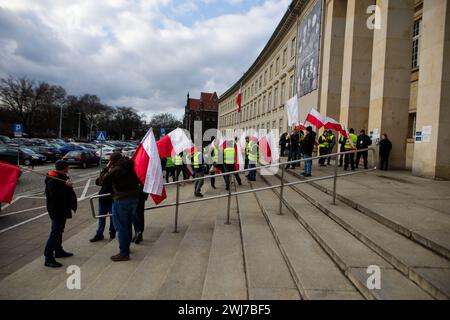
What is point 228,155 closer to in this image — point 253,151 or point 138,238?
point 253,151

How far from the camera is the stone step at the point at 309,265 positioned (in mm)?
3486

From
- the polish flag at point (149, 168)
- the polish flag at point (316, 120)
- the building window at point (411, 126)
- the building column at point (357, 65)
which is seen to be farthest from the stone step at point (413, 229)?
the building column at point (357, 65)

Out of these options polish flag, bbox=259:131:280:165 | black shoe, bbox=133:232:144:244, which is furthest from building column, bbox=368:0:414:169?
black shoe, bbox=133:232:144:244

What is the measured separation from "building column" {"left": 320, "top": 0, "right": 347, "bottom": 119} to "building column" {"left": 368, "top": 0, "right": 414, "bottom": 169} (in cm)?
506

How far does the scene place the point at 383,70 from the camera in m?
12.7

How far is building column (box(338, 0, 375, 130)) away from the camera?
15188 mm

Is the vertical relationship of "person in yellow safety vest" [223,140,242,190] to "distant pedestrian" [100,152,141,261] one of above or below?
above

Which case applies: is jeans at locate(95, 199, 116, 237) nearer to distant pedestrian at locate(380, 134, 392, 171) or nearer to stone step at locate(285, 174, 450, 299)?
stone step at locate(285, 174, 450, 299)

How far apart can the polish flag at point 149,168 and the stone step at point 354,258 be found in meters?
2.88

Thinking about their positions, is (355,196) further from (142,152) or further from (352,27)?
(352,27)

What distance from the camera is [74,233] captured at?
7566mm

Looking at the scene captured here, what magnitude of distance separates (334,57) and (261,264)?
16.9 metres

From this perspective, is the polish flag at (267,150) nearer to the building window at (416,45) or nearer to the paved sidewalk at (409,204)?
the paved sidewalk at (409,204)
